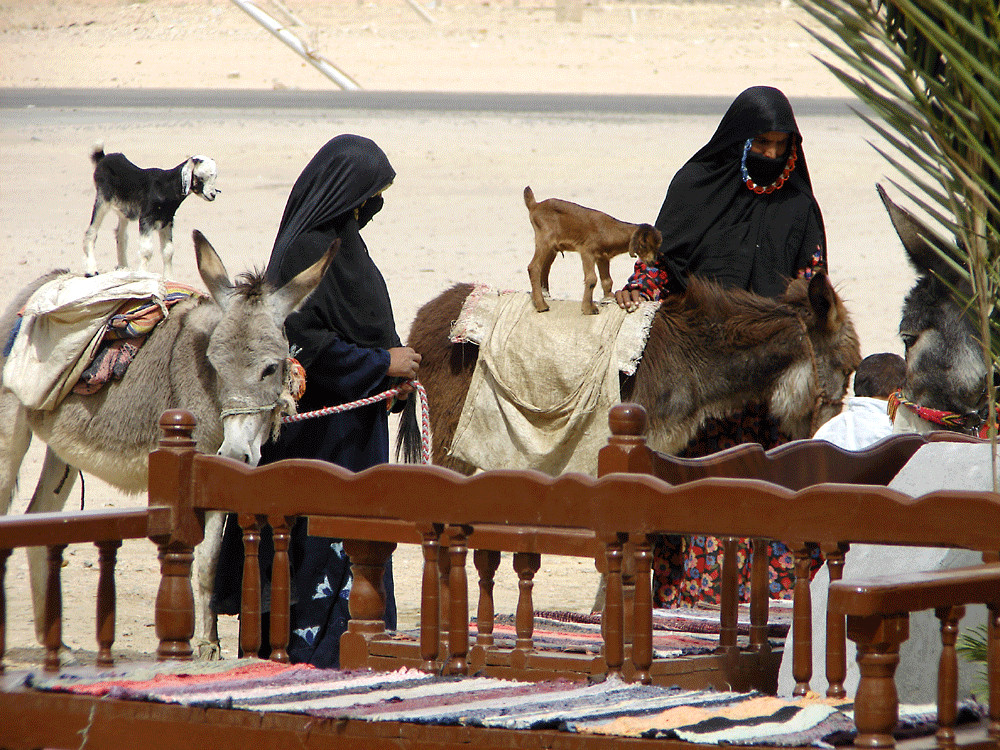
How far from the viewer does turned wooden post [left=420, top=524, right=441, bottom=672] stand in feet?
9.86

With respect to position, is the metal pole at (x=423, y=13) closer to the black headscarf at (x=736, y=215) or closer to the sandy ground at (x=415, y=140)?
the sandy ground at (x=415, y=140)

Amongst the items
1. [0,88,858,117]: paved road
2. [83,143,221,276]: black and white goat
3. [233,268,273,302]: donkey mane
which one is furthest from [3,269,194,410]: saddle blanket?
[0,88,858,117]: paved road

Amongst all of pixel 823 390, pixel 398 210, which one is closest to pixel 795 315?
pixel 823 390

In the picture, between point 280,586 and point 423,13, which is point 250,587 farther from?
point 423,13

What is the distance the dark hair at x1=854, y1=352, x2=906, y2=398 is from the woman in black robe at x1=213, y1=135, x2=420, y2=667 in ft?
6.74

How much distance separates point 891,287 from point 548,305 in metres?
9.91

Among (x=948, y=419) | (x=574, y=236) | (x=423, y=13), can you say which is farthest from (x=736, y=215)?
(x=423, y=13)

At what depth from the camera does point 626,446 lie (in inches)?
118

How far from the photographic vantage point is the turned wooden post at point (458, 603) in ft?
9.83

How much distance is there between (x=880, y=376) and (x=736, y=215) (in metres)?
0.90

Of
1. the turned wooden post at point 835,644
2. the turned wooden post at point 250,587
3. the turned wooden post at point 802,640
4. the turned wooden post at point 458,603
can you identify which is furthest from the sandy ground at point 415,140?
the turned wooden post at point 250,587

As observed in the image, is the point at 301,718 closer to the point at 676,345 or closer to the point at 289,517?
the point at 289,517

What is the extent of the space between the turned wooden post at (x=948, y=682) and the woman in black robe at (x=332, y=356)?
242 centimetres

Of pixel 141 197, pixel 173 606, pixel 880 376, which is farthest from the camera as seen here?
pixel 141 197
